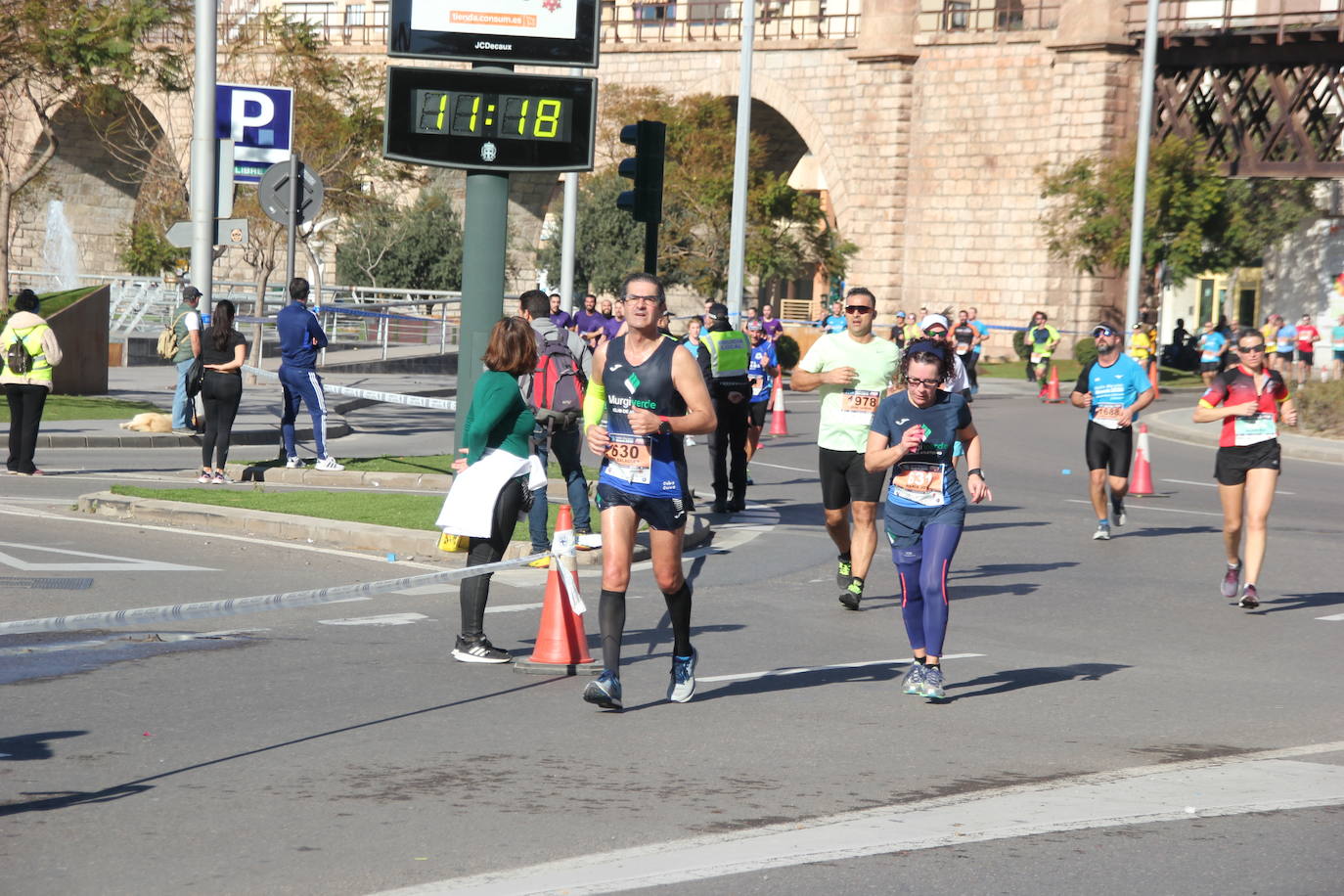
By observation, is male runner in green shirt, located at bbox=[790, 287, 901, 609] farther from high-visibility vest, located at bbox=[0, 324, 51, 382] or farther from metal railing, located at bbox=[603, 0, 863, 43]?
metal railing, located at bbox=[603, 0, 863, 43]

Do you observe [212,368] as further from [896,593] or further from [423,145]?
[896,593]

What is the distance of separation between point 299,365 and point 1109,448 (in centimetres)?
718

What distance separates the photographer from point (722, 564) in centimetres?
1288

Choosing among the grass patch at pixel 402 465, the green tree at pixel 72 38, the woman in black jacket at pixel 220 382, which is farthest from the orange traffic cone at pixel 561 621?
the green tree at pixel 72 38

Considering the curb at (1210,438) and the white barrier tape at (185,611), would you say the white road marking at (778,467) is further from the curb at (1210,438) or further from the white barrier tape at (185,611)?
the white barrier tape at (185,611)

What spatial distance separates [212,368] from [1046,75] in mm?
36426

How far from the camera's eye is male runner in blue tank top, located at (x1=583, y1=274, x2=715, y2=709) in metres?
7.76

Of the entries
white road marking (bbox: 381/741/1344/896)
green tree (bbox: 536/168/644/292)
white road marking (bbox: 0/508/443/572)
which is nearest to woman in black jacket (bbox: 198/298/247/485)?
white road marking (bbox: 0/508/443/572)

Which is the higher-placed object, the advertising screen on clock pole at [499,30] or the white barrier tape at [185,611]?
the advertising screen on clock pole at [499,30]

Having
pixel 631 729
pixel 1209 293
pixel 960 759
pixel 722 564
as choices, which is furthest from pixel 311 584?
pixel 1209 293

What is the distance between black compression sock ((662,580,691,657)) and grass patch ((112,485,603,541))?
16.6 feet

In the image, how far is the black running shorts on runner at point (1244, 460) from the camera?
11703mm

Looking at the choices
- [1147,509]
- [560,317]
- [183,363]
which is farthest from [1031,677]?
[560,317]

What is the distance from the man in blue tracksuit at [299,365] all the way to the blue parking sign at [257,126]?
4999mm
